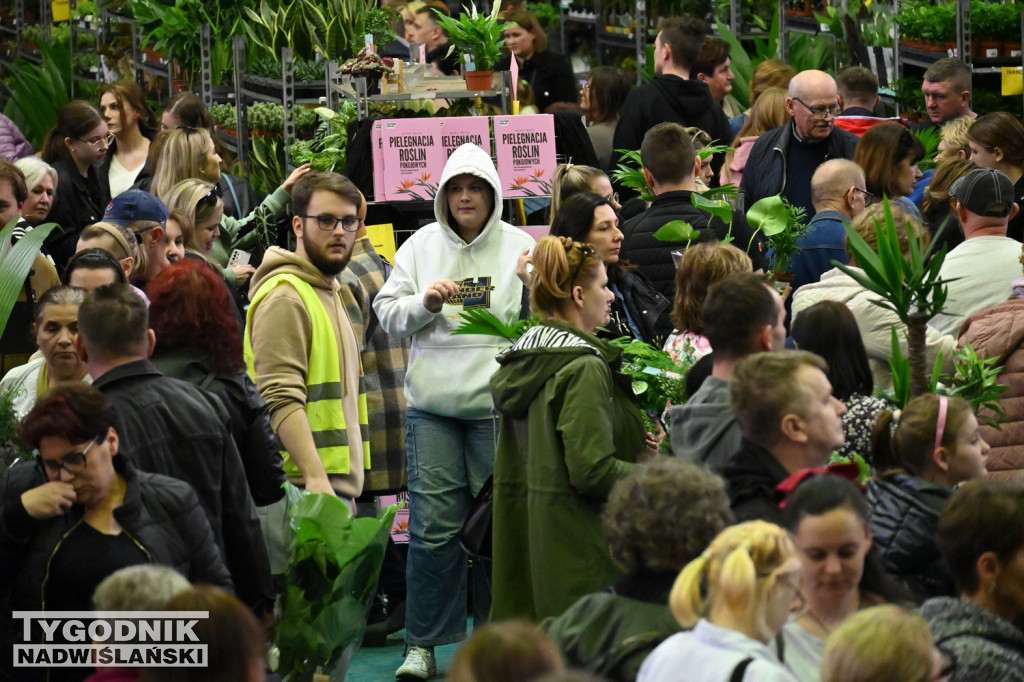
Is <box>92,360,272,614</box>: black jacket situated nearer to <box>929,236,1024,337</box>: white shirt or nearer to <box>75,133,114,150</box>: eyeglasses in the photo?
<box>929,236,1024,337</box>: white shirt

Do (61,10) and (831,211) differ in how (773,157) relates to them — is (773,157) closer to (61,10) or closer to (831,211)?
(831,211)

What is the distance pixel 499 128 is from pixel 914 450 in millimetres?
3008

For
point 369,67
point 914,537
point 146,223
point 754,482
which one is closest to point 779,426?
point 754,482

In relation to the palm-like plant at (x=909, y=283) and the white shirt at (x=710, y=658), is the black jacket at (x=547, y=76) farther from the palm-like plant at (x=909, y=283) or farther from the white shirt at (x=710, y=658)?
the white shirt at (x=710, y=658)

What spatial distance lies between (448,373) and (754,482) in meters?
2.07

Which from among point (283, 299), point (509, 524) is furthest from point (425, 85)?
point (509, 524)

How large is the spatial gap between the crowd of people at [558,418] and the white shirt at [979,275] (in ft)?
0.03

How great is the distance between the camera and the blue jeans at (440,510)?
5.43 meters

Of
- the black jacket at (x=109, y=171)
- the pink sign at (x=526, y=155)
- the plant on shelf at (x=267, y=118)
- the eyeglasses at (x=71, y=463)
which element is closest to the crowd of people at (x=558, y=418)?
the eyeglasses at (x=71, y=463)

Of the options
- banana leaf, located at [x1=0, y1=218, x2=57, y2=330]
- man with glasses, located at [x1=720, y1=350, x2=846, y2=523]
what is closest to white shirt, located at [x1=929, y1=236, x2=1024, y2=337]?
man with glasses, located at [x1=720, y1=350, x2=846, y2=523]

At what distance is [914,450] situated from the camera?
3750 millimetres

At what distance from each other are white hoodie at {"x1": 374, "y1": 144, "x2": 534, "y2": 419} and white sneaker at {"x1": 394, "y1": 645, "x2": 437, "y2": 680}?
2.73ft

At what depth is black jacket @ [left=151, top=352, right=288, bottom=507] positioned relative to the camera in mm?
4211

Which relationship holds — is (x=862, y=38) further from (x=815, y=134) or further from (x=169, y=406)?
(x=169, y=406)
